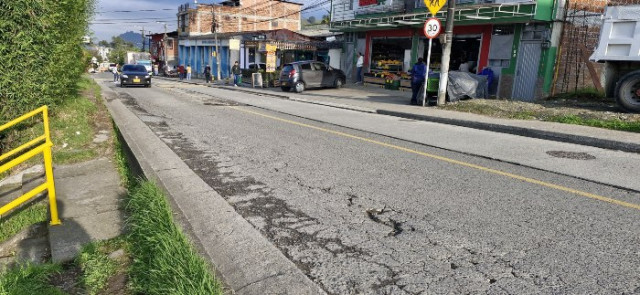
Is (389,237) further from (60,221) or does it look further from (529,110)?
(529,110)

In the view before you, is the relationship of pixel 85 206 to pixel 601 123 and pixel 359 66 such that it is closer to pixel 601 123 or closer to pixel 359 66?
pixel 601 123

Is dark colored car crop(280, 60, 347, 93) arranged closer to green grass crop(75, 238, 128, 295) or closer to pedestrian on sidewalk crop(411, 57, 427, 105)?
pedestrian on sidewalk crop(411, 57, 427, 105)

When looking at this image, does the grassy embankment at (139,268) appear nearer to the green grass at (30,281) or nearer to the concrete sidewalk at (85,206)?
the green grass at (30,281)

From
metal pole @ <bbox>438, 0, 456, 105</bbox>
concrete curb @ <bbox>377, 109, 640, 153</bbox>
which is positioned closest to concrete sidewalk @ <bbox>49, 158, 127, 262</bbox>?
concrete curb @ <bbox>377, 109, 640, 153</bbox>

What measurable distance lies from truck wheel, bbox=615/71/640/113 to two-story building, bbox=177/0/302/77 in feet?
151

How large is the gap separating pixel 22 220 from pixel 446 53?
1232 centimetres

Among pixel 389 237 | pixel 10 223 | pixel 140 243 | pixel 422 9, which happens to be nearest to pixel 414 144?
pixel 389 237

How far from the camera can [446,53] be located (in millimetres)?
13617

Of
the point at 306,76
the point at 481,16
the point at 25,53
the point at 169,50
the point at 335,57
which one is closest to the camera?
the point at 25,53

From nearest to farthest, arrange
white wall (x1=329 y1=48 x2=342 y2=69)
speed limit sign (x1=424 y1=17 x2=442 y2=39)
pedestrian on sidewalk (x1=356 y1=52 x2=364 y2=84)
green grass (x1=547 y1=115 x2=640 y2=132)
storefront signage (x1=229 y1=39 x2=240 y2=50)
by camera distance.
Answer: green grass (x1=547 y1=115 x2=640 y2=132)
speed limit sign (x1=424 y1=17 x2=442 y2=39)
pedestrian on sidewalk (x1=356 y1=52 x2=364 y2=84)
white wall (x1=329 y1=48 x2=342 y2=69)
storefront signage (x1=229 y1=39 x2=240 y2=50)

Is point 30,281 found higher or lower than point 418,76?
lower

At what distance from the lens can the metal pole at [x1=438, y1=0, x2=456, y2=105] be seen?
1350 cm

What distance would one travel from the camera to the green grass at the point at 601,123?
30.5 ft

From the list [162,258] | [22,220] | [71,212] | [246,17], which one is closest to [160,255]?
[162,258]
